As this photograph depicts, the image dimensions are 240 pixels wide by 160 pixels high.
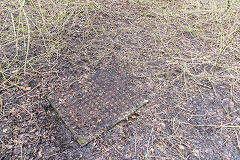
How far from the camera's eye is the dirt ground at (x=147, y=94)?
96 cm

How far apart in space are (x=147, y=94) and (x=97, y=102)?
0.35 metres

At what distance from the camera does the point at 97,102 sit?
3.75ft

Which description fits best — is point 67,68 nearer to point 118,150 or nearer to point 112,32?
point 112,32

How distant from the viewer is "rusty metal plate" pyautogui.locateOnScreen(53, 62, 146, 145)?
1025 millimetres

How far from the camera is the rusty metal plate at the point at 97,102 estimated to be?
1.03 meters

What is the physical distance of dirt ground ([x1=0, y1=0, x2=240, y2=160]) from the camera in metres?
0.96

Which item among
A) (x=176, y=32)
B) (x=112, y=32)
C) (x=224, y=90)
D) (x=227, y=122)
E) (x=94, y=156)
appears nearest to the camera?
(x=94, y=156)

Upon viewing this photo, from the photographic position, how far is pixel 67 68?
52.9 inches

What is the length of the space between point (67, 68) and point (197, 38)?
128 cm

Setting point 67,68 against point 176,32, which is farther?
point 176,32

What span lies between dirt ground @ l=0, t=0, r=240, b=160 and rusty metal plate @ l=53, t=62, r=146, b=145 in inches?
1.8

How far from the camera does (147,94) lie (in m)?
1.23

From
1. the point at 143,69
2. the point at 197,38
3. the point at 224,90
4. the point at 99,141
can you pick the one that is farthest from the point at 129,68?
the point at 197,38

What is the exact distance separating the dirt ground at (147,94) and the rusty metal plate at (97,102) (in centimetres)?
5
